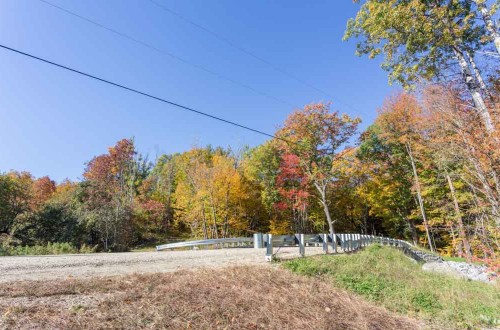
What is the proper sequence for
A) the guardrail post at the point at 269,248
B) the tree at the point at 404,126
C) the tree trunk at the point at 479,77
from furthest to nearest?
the tree at the point at 404,126, the tree trunk at the point at 479,77, the guardrail post at the point at 269,248

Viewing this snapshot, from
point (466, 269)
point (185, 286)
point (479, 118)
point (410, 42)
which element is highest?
point (410, 42)

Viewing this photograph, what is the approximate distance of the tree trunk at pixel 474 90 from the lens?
29.8 feet

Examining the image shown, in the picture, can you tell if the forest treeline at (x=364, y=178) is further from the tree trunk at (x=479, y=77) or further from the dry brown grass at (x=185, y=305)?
the dry brown grass at (x=185, y=305)

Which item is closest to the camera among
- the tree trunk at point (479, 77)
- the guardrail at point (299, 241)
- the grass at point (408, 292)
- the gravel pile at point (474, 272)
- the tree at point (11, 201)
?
the grass at point (408, 292)

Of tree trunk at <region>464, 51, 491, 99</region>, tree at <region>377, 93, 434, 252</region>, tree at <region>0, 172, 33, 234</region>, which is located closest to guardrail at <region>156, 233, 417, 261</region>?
tree trunk at <region>464, 51, 491, 99</region>

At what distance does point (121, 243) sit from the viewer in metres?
21.4

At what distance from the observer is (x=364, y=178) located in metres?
30.6

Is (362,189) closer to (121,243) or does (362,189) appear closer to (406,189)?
(406,189)

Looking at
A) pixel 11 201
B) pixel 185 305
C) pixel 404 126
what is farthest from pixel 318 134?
pixel 11 201

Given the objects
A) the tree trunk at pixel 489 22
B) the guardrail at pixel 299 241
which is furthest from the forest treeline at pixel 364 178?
the guardrail at pixel 299 241

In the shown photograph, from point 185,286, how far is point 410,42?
1200 centimetres

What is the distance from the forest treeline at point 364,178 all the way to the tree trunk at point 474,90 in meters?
0.04

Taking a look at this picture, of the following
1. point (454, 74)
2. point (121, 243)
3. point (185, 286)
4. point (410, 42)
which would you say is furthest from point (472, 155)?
point (121, 243)

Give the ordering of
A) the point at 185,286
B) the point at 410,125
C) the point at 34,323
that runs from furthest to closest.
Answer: the point at 410,125
the point at 185,286
the point at 34,323
